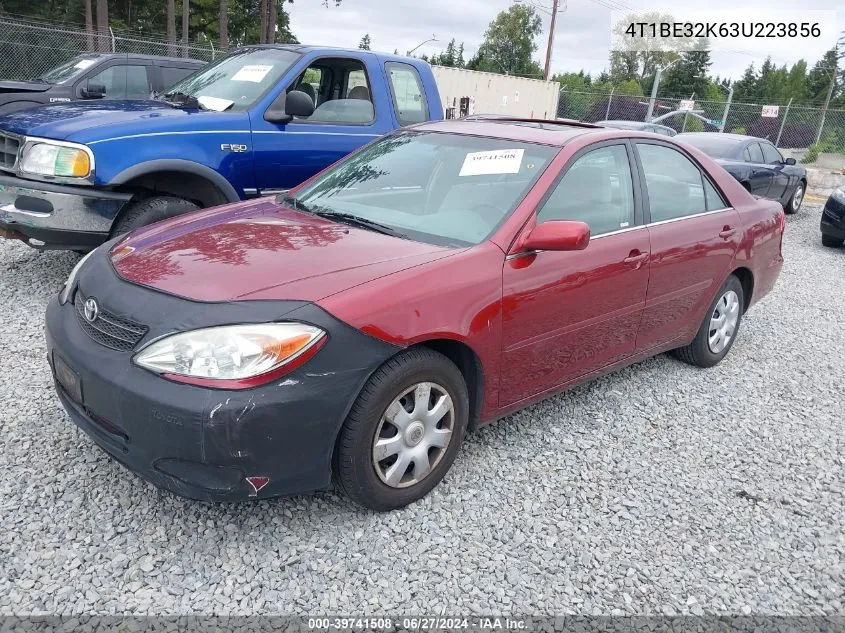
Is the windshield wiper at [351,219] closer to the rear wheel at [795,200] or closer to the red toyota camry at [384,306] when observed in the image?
the red toyota camry at [384,306]

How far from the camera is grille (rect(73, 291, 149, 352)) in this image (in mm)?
2387

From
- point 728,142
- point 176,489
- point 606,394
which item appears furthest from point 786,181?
point 176,489

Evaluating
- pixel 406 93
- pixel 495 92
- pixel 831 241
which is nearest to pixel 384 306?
pixel 406 93

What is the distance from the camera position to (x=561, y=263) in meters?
3.13

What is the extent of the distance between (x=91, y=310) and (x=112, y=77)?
8002mm

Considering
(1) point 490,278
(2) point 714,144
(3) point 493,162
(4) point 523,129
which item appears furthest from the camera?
(2) point 714,144

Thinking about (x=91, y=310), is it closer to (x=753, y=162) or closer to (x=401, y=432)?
(x=401, y=432)

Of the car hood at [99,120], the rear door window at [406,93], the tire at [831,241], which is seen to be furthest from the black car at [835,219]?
the car hood at [99,120]

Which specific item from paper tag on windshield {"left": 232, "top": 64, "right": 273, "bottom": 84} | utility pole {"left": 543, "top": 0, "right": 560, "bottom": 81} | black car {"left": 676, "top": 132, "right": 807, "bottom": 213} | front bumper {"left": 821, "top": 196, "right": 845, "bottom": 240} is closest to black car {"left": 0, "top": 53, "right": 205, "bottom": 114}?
paper tag on windshield {"left": 232, "top": 64, "right": 273, "bottom": 84}

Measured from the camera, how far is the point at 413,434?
269 cm

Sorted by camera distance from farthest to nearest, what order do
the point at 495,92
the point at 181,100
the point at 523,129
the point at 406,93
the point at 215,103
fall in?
the point at 495,92, the point at 406,93, the point at 181,100, the point at 215,103, the point at 523,129

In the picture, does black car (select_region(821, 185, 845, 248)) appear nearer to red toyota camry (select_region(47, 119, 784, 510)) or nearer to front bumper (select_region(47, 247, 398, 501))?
red toyota camry (select_region(47, 119, 784, 510))

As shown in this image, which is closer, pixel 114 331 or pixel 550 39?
pixel 114 331

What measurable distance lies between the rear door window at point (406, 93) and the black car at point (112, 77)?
399cm
